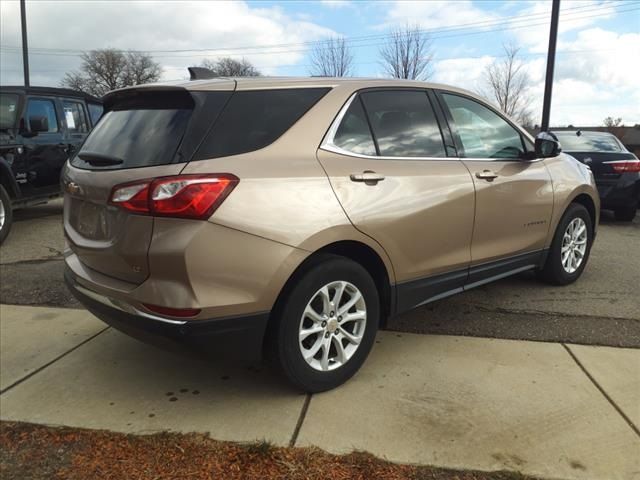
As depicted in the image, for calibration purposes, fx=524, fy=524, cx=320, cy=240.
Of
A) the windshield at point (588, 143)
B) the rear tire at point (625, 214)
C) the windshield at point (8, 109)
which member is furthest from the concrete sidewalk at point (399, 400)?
the windshield at point (588, 143)

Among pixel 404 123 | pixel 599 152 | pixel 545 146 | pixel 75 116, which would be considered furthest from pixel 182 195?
pixel 599 152

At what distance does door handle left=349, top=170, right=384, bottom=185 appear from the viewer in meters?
2.91

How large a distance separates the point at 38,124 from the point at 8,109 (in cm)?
42

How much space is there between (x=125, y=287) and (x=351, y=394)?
1381mm

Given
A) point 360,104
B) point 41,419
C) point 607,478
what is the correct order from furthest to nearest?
point 360,104
point 41,419
point 607,478

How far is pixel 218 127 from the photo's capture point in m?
2.60

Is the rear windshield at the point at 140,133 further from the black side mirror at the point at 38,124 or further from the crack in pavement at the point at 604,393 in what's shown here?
the black side mirror at the point at 38,124

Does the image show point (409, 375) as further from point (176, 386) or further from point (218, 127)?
point (218, 127)

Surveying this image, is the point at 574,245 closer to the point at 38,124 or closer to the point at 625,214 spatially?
the point at 625,214

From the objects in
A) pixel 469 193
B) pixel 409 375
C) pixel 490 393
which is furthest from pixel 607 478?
pixel 469 193

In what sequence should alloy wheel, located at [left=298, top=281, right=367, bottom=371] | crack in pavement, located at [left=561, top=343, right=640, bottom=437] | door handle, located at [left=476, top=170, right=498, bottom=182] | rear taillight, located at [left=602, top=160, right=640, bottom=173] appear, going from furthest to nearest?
rear taillight, located at [left=602, top=160, right=640, bottom=173]
door handle, located at [left=476, top=170, right=498, bottom=182]
alloy wheel, located at [left=298, top=281, right=367, bottom=371]
crack in pavement, located at [left=561, top=343, right=640, bottom=437]

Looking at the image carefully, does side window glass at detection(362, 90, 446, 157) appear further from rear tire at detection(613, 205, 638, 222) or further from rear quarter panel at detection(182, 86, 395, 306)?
rear tire at detection(613, 205, 638, 222)

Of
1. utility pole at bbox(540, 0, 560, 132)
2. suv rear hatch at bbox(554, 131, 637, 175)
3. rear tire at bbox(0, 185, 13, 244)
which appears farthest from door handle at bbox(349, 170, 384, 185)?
utility pole at bbox(540, 0, 560, 132)

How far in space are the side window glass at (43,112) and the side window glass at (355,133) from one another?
6440 mm
